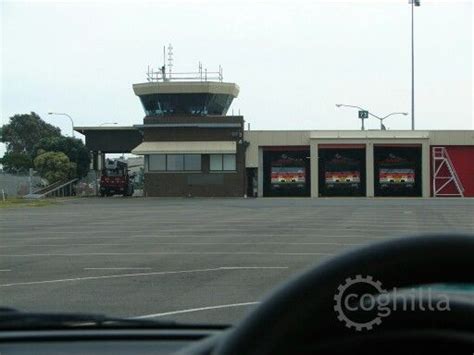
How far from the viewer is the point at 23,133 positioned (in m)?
115

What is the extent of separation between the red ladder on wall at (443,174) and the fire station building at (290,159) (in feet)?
0.27

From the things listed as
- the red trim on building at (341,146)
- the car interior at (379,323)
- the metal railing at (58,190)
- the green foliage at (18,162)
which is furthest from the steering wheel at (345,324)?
the green foliage at (18,162)

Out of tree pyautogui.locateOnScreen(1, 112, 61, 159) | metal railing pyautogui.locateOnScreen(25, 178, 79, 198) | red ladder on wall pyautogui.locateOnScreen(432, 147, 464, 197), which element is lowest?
metal railing pyautogui.locateOnScreen(25, 178, 79, 198)

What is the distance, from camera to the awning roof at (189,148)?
5806 centimetres

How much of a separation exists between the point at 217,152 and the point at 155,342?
55.1m

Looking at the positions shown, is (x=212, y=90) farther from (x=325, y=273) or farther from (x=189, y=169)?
(x=325, y=273)

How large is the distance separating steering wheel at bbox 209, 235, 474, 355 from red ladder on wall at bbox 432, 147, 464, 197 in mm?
59907

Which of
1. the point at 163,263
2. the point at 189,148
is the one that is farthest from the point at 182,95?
the point at 163,263

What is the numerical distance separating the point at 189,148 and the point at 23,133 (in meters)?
64.6

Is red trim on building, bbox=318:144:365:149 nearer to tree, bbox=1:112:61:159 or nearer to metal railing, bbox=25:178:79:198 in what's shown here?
metal railing, bbox=25:178:79:198

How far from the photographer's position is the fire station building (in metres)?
58.6

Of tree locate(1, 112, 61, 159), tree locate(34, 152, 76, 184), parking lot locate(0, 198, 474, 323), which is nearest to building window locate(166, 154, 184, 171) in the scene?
tree locate(34, 152, 76, 184)

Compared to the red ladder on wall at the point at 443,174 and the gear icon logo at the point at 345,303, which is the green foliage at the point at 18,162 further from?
the gear icon logo at the point at 345,303

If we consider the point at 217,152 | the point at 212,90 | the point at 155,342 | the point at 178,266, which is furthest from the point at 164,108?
the point at 155,342
